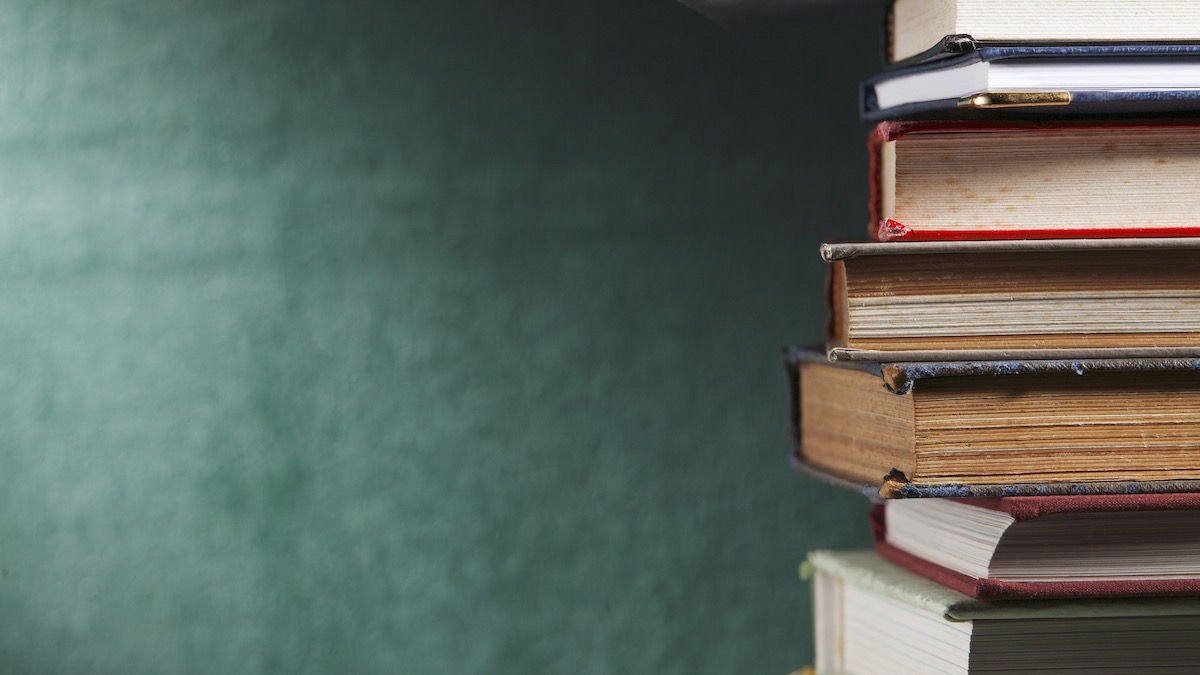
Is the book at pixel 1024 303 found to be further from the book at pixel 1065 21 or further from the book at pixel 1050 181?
the book at pixel 1065 21

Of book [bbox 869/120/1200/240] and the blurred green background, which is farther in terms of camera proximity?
the blurred green background

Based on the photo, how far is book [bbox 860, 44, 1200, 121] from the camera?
35.2 inches

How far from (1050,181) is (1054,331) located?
0.13 m

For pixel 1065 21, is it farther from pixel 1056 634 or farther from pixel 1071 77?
pixel 1056 634

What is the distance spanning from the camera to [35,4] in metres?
1.14

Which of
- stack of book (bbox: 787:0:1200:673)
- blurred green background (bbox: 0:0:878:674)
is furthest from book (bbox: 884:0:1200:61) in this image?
blurred green background (bbox: 0:0:878:674)

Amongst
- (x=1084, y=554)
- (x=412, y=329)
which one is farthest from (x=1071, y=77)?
(x=412, y=329)

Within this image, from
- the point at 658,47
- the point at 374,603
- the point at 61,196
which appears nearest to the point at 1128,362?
the point at 658,47

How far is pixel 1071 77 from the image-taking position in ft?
2.98

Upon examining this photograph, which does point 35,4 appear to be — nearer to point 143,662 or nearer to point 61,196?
point 61,196

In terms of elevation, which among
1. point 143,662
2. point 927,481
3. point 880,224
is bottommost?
point 143,662

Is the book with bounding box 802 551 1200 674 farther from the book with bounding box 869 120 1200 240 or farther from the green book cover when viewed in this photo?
the book with bounding box 869 120 1200 240

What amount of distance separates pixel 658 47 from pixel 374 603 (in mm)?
696

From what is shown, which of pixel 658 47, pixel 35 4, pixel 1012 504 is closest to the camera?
pixel 1012 504
